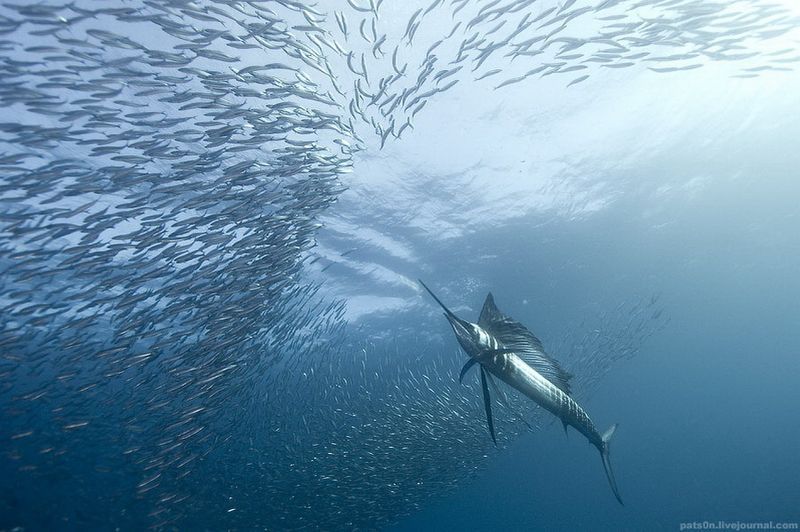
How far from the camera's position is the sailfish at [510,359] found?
3100mm

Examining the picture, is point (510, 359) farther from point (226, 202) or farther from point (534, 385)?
point (226, 202)

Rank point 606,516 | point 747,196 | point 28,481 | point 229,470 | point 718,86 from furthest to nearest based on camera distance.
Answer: point 606,516 < point 747,196 < point 28,481 < point 229,470 < point 718,86

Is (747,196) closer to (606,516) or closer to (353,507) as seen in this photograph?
(353,507)

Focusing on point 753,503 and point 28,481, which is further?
point 753,503

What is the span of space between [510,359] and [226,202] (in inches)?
424

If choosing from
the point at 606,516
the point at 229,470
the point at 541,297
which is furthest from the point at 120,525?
the point at 606,516

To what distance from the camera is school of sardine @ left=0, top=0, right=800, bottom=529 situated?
6.27 metres

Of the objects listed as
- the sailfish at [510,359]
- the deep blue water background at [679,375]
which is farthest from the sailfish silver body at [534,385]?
the deep blue water background at [679,375]

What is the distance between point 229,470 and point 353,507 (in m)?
5.35

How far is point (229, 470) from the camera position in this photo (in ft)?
48.6

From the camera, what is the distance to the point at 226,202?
1217cm

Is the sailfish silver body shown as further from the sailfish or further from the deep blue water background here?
the deep blue water background

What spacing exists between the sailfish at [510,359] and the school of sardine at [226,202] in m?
4.28

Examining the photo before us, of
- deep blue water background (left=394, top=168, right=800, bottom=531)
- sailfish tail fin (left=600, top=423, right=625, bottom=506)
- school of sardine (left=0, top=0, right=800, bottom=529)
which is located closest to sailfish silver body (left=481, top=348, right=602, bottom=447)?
sailfish tail fin (left=600, top=423, right=625, bottom=506)
